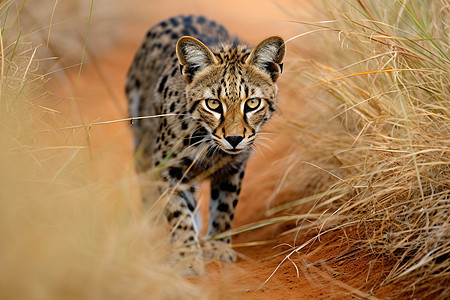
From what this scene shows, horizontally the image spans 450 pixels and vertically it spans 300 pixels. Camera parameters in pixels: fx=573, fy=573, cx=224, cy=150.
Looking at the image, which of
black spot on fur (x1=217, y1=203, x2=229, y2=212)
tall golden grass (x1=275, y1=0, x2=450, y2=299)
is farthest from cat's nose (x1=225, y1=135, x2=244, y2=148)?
black spot on fur (x1=217, y1=203, x2=229, y2=212)

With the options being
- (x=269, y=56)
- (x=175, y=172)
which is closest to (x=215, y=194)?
(x=175, y=172)

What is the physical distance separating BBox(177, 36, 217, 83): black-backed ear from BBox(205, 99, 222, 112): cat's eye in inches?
11.8

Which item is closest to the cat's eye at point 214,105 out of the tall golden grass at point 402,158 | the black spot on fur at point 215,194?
the tall golden grass at point 402,158

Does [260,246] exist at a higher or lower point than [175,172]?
lower

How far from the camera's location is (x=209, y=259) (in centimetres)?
465

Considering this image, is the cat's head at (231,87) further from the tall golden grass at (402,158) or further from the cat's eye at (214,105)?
the tall golden grass at (402,158)

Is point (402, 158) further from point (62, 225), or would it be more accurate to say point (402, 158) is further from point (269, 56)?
point (62, 225)

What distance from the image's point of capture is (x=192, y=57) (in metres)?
4.17

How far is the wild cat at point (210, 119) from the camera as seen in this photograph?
4008 millimetres

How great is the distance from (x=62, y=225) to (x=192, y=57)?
1849 mm

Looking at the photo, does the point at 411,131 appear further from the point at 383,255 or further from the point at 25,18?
the point at 25,18

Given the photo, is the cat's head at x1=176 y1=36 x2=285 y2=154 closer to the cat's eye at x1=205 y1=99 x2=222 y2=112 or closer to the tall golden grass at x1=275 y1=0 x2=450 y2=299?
the cat's eye at x1=205 y1=99 x2=222 y2=112

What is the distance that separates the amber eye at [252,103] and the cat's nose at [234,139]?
27cm

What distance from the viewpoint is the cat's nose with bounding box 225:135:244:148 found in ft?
12.8
